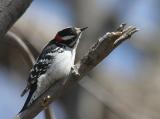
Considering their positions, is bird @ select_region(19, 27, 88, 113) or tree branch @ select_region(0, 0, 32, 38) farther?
bird @ select_region(19, 27, 88, 113)

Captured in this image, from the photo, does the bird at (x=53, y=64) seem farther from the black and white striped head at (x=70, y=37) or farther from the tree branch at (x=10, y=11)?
the tree branch at (x=10, y=11)

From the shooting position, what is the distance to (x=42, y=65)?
8.55ft

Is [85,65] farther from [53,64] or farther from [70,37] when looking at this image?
[70,37]

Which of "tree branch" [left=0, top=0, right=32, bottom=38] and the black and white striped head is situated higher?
"tree branch" [left=0, top=0, right=32, bottom=38]

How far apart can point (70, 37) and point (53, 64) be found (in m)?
0.19

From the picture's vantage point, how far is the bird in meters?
2.31

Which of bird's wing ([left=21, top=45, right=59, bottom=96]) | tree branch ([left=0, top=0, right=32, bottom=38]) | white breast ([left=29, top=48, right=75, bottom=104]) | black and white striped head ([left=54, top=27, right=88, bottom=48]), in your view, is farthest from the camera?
black and white striped head ([left=54, top=27, right=88, bottom=48])

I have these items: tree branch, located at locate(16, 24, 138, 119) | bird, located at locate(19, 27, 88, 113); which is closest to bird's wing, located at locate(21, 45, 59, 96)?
bird, located at locate(19, 27, 88, 113)

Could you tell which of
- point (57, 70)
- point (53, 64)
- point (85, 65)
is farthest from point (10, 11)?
point (53, 64)

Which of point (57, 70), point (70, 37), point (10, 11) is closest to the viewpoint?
point (10, 11)

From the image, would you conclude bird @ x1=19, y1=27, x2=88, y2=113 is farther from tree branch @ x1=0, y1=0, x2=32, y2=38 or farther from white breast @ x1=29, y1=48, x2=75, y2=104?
tree branch @ x1=0, y1=0, x2=32, y2=38

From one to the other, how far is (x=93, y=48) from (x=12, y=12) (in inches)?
10.8

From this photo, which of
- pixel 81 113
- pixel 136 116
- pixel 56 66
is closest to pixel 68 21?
pixel 81 113

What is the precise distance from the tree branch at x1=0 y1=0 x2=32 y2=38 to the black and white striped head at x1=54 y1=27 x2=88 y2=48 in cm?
86
